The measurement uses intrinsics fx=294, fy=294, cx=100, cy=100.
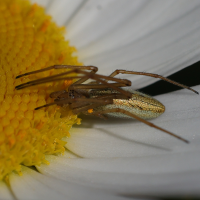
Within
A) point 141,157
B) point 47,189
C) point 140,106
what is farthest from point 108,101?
point 47,189

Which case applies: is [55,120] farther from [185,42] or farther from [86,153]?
[185,42]

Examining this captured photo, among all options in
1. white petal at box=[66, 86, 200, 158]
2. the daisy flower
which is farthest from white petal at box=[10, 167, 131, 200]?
white petal at box=[66, 86, 200, 158]

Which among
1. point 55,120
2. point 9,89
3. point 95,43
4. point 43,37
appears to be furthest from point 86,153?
point 95,43

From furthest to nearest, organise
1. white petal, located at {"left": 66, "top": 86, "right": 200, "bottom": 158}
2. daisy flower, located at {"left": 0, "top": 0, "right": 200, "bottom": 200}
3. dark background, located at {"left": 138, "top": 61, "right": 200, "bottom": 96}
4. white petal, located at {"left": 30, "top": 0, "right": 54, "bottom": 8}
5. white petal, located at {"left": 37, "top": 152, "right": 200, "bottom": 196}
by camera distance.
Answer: white petal, located at {"left": 30, "top": 0, "right": 54, "bottom": 8} < dark background, located at {"left": 138, "top": 61, "right": 200, "bottom": 96} < white petal, located at {"left": 66, "top": 86, "right": 200, "bottom": 158} < daisy flower, located at {"left": 0, "top": 0, "right": 200, "bottom": 200} < white petal, located at {"left": 37, "top": 152, "right": 200, "bottom": 196}

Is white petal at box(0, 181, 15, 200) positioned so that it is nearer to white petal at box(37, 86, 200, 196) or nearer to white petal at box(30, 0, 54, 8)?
white petal at box(37, 86, 200, 196)

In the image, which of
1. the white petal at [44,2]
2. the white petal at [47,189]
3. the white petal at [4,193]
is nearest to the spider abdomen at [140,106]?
the white petal at [47,189]

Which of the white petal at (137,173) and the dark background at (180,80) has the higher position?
the dark background at (180,80)

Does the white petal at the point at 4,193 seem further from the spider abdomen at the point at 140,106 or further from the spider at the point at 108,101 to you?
the spider abdomen at the point at 140,106
